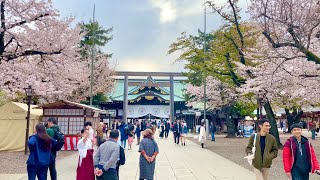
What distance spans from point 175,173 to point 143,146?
4.28 m

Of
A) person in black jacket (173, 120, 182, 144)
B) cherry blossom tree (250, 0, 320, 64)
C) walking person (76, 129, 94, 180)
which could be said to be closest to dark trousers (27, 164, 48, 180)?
walking person (76, 129, 94, 180)

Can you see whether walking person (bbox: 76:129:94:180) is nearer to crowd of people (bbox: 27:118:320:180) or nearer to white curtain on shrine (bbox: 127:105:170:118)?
crowd of people (bbox: 27:118:320:180)

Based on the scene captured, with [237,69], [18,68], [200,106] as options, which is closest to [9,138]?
[18,68]

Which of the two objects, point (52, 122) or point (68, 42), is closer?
point (52, 122)

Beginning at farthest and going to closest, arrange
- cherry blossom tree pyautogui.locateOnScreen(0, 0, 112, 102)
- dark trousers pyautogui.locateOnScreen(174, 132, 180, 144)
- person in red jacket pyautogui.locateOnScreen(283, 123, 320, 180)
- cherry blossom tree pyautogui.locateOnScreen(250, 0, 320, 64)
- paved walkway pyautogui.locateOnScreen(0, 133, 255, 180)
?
dark trousers pyautogui.locateOnScreen(174, 132, 180, 144)
cherry blossom tree pyautogui.locateOnScreen(0, 0, 112, 102)
cherry blossom tree pyautogui.locateOnScreen(250, 0, 320, 64)
paved walkway pyautogui.locateOnScreen(0, 133, 255, 180)
person in red jacket pyautogui.locateOnScreen(283, 123, 320, 180)

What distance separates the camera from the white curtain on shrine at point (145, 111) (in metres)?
61.3

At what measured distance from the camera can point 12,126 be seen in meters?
20.3

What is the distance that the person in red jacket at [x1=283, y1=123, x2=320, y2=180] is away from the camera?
6.48m

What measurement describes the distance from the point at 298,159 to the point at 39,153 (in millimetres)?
5116

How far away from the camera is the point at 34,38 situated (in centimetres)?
1891

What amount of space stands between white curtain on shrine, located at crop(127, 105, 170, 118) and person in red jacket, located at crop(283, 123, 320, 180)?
5472cm

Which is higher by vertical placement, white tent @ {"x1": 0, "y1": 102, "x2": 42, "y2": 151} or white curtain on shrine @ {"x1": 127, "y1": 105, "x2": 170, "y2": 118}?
white curtain on shrine @ {"x1": 127, "y1": 105, "x2": 170, "y2": 118}

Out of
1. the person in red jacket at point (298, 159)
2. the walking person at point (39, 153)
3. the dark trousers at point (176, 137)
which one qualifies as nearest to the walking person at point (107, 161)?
the walking person at point (39, 153)

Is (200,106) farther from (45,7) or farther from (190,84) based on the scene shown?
(45,7)
